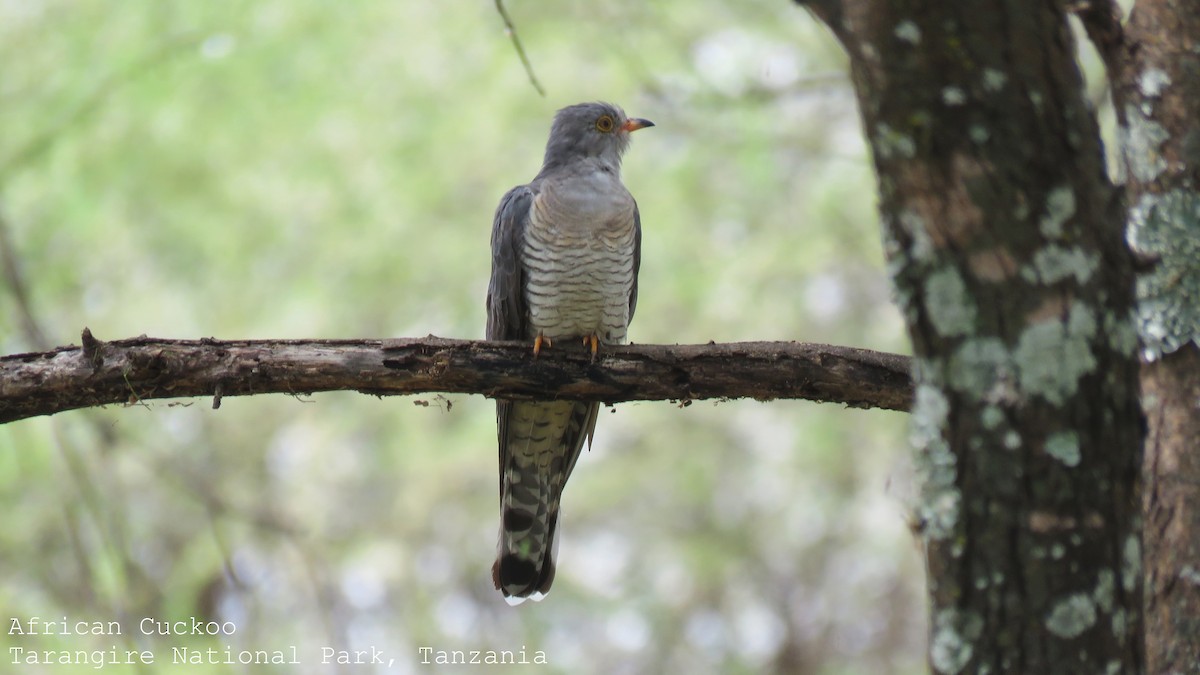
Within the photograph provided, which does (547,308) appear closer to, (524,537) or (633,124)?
(524,537)

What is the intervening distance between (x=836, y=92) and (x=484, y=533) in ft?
16.9

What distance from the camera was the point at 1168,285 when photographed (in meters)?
3.24

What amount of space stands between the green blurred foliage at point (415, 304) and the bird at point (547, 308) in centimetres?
119

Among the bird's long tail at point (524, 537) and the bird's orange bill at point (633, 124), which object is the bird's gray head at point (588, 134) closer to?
the bird's orange bill at point (633, 124)

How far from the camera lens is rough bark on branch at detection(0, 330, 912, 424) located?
3383mm

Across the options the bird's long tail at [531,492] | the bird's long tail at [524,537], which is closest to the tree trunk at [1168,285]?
the bird's long tail at [531,492]

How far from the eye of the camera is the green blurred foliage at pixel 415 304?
6.95 m

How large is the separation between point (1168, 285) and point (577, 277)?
235 centimetres

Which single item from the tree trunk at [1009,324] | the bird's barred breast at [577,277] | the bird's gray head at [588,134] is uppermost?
the bird's gray head at [588,134]

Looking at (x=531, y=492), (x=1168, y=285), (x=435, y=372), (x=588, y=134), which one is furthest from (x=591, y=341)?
(x=1168, y=285)

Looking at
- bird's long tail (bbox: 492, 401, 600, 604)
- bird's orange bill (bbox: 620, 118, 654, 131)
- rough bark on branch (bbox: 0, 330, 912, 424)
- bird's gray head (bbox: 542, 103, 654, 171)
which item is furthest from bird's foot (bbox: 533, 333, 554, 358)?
bird's orange bill (bbox: 620, 118, 654, 131)

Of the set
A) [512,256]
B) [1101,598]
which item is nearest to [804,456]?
[512,256]

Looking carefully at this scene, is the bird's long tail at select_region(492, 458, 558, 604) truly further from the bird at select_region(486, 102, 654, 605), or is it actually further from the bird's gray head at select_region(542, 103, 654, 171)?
the bird's gray head at select_region(542, 103, 654, 171)

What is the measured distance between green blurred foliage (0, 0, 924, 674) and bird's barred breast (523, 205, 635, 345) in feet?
4.69
